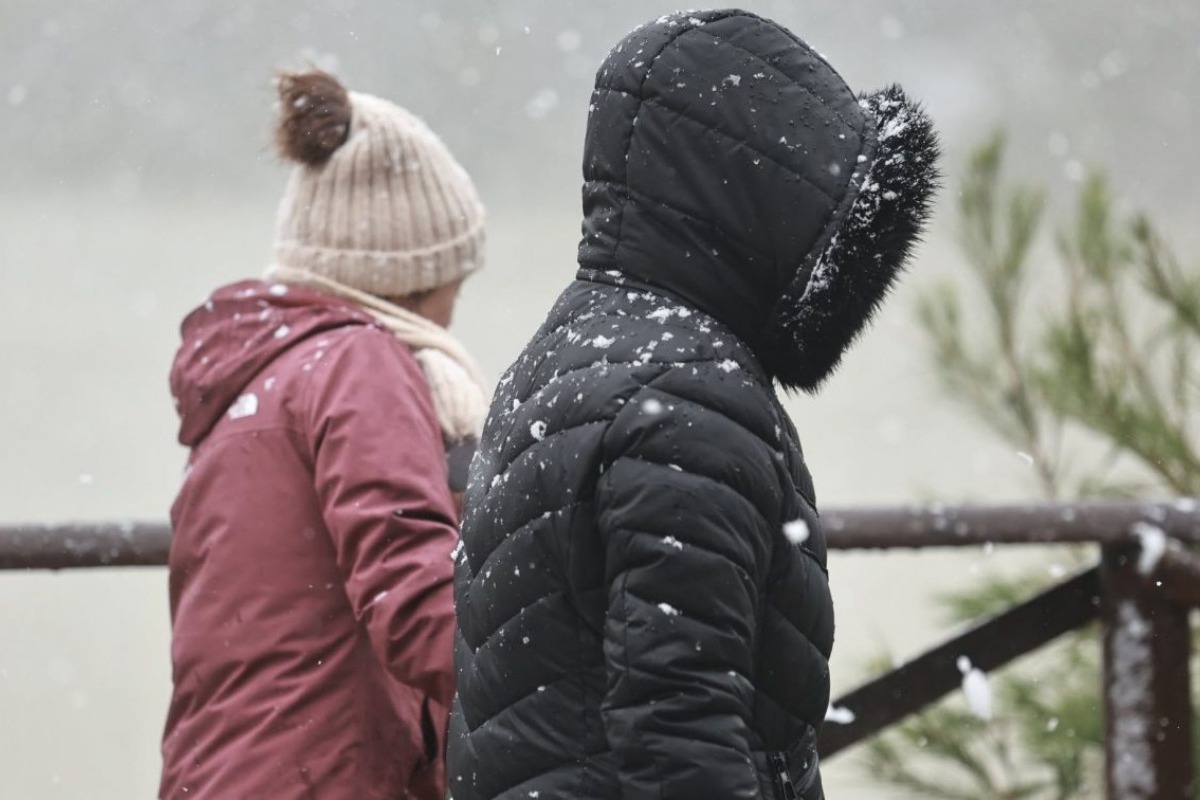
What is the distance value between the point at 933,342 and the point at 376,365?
3.11 meters

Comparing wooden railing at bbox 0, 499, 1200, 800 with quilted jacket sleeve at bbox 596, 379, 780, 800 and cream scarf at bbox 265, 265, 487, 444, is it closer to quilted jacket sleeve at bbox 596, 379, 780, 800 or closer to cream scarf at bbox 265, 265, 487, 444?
cream scarf at bbox 265, 265, 487, 444

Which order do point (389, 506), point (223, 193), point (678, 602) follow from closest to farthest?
1. point (678, 602)
2. point (389, 506)
3. point (223, 193)

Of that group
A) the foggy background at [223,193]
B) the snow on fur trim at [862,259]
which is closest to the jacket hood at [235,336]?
the snow on fur trim at [862,259]

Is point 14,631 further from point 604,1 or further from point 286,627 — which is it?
point 286,627

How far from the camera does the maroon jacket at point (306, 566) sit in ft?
5.11

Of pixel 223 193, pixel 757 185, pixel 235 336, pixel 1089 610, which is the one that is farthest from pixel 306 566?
pixel 223 193

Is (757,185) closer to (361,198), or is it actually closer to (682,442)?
(682,442)

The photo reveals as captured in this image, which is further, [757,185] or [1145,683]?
[1145,683]

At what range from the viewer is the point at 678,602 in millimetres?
1147

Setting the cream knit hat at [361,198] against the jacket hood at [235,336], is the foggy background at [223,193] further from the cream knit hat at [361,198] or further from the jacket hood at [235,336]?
the jacket hood at [235,336]

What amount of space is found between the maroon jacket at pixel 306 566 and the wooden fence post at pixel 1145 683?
131 centimetres

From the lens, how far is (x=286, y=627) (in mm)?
1610

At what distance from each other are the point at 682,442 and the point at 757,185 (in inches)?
9.1

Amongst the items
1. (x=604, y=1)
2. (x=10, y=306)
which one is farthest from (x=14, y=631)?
(x=604, y=1)
